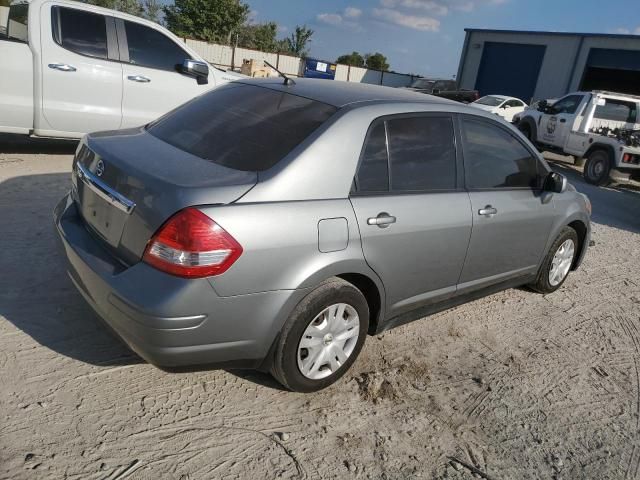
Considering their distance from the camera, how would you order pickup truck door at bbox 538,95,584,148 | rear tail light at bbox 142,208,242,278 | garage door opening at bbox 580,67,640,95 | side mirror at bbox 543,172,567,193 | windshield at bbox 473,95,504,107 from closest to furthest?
rear tail light at bbox 142,208,242,278
side mirror at bbox 543,172,567,193
pickup truck door at bbox 538,95,584,148
windshield at bbox 473,95,504,107
garage door opening at bbox 580,67,640,95

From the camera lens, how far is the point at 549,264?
4742mm

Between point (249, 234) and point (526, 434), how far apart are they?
1.93 metres

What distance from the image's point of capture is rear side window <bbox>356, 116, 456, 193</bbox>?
120 inches

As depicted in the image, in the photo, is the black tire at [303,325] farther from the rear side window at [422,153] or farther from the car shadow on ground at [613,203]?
the car shadow on ground at [613,203]

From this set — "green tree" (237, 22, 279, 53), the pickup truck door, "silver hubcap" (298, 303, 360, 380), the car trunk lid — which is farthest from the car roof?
"green tree" (237, 22, 279, 53)

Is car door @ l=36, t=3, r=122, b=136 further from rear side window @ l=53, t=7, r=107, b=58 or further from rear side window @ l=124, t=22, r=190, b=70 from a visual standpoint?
rear side window @ l=124, t=22, r=190, b=70

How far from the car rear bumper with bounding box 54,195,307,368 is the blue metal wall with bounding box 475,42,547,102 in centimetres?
2925

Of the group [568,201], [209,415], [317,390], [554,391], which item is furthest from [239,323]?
[568,201]

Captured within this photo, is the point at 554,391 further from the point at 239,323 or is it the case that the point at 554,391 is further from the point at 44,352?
the point at 44,352

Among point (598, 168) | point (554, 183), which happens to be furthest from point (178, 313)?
point (598, 168)

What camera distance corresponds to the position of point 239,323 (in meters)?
2.57

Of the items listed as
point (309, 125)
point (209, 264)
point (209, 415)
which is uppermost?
point (309, 125)

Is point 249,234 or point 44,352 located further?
point 44,352

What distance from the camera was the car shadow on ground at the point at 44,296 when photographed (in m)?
3.15
